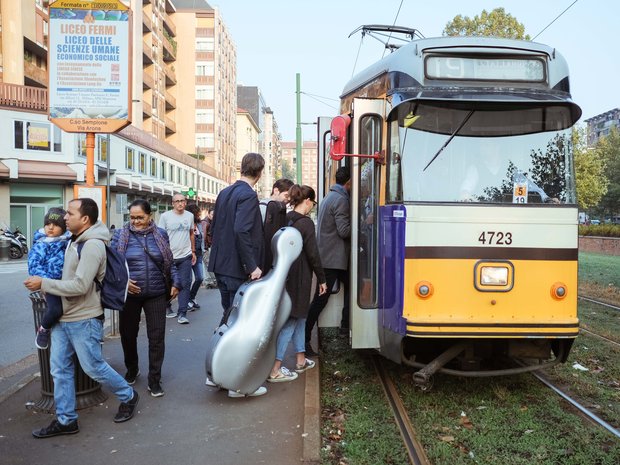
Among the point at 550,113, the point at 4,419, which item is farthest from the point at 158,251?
the point at 550,113

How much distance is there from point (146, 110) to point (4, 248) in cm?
2983

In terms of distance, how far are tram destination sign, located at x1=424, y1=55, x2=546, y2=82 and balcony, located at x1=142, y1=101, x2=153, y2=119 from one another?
47061 mm

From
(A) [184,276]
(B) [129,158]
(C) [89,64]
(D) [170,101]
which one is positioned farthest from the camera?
(D) [170,101]

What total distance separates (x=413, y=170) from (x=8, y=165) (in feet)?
86.5

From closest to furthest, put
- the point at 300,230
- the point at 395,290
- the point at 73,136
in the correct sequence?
the point at 395,290 < the point at 300,230 < the point at 73,136

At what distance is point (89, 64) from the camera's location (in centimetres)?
676

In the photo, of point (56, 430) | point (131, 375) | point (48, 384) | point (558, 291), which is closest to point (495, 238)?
point (558, 291)

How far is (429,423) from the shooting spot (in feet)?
15.5

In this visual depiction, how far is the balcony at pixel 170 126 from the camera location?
199ft

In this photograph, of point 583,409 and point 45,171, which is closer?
point 583,409

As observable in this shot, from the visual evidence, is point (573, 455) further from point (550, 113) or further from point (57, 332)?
point (57, 332)

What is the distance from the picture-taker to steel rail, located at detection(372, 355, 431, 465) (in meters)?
3.97

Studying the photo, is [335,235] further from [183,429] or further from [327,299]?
[183,429]

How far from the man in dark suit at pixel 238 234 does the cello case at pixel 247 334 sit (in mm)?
191
